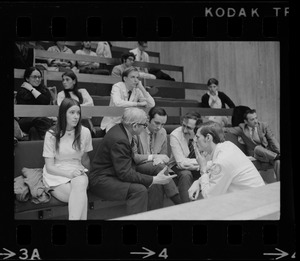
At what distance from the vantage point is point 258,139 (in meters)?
1.73

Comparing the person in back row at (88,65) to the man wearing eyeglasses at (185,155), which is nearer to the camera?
the man wearing eyeglasses at (185,155)

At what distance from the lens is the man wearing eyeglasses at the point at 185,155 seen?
5.54 ft

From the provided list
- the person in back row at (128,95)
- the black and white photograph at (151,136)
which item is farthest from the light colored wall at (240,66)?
the person in back row at (128,95)

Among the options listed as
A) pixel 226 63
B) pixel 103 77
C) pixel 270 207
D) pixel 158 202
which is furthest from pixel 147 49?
pixel 270 207

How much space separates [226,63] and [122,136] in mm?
452

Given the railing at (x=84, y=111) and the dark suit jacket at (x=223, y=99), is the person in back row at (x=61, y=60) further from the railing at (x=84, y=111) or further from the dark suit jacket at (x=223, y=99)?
the dark suit jacket at (x=223, y=99)

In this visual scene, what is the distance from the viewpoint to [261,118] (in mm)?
1713

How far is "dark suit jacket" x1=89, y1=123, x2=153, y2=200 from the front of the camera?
1660mm

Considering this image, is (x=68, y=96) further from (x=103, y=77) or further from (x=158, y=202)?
(x=158, y=202)

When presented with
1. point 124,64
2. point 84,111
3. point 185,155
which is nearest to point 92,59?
point 124,64
